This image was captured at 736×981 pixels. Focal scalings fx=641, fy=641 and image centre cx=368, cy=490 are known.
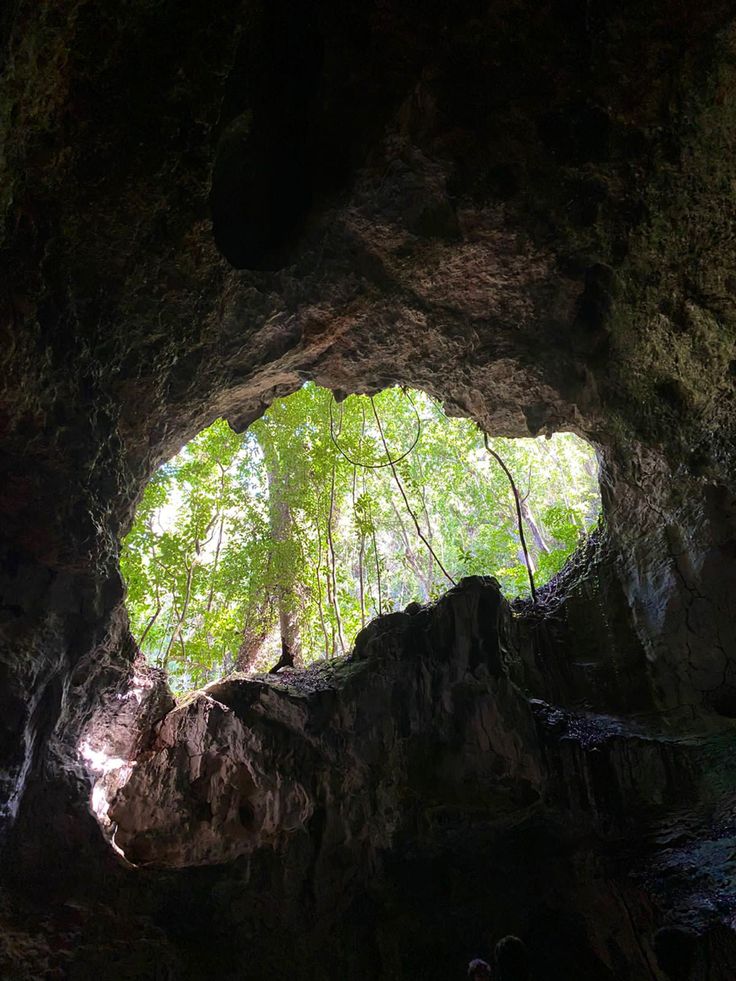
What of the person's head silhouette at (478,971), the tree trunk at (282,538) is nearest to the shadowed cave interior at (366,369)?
the person's head silhouette at (478,971)

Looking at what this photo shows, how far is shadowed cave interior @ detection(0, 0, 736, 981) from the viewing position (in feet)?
13.6

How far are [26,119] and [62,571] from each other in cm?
298

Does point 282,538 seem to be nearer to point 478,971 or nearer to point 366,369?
point 366,369

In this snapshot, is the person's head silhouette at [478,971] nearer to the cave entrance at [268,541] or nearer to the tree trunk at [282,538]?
the cave entrance at [268,541]

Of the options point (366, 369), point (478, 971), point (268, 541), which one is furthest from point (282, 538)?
point (478, 971)

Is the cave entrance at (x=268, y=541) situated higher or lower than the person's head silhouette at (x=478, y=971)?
higher

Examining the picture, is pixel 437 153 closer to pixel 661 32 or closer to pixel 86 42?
pixel 661 32

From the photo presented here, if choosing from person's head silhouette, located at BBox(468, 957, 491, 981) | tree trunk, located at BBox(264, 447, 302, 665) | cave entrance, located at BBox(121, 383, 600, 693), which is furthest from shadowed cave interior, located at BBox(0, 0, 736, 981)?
tree trunk, located at BBox(264, 447, 302, 665)

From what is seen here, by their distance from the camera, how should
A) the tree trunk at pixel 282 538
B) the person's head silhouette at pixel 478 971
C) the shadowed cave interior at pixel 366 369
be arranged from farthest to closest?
the tree trunk at pixel 282 538 < the shadowed cave interior at pixel 366 369 < the person's head silhouette at pixel 478 971

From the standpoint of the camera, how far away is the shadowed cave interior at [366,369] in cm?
413

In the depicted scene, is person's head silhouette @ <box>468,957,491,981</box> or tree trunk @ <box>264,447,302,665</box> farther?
tree trunk @ <box>264,447,302,665</box>

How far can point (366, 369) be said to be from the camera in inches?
265

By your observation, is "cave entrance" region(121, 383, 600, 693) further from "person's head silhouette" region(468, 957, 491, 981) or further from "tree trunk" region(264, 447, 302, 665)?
"person's head silhouette" region(468, 957, 491, 981)

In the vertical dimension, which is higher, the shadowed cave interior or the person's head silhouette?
the shadowed cave interior
